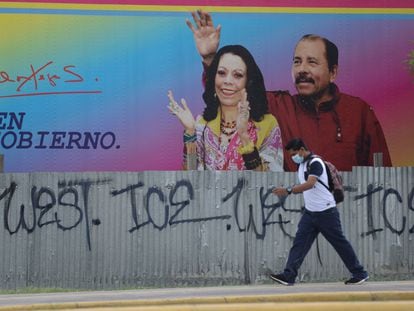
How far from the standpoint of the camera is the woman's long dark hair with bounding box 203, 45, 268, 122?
594 inches

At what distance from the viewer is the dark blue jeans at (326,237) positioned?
1027cm

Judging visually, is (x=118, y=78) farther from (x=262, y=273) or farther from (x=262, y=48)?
(x=262, y=273)

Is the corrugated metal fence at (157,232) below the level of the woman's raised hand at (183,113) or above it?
below

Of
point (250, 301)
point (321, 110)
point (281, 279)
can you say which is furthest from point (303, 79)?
point (250, 301)

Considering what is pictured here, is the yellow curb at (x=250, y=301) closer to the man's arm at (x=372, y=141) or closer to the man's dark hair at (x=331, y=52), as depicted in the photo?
the man's arm at (x=372, y=141)

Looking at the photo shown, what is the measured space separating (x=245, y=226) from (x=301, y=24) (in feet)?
15.5

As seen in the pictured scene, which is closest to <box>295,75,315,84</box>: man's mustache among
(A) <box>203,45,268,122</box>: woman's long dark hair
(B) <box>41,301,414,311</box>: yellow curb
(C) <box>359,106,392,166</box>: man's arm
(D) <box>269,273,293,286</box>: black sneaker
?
(A) <box>203,45,268,122</box>: woman's long dark hair

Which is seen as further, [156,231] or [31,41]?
[31,41]

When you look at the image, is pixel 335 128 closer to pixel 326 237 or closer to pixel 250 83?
pixel 250 83

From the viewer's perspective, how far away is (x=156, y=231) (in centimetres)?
1191

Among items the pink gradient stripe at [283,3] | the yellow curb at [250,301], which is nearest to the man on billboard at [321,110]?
the pink gradient stripe at [283,3]

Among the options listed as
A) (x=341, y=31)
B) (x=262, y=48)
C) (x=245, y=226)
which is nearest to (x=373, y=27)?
(x=341, y=31)

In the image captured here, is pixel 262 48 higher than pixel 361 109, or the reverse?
pixel 262 48

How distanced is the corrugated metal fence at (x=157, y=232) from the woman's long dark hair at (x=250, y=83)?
3.12 m
